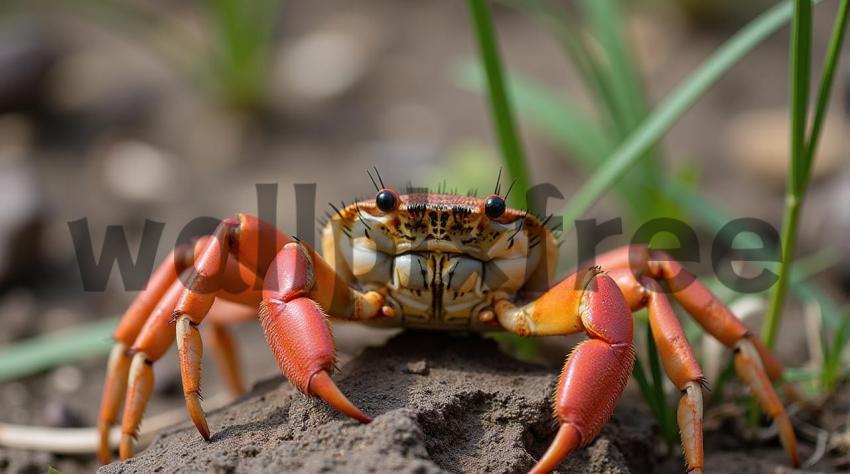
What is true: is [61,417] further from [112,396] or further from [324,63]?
[324,63]

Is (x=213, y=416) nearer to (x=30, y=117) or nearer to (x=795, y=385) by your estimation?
(x=795, y=385)

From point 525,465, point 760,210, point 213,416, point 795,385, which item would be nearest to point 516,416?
point 525,465

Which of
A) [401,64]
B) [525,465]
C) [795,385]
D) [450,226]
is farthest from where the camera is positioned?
[401,64]

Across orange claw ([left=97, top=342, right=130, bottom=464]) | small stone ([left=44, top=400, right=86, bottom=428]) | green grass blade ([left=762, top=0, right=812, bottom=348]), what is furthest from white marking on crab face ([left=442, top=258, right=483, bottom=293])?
small stone ([left=44, top=400, right=86, bottom=428])

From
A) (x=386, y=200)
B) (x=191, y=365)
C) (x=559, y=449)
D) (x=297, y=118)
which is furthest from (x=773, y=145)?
(x=191, y=365)

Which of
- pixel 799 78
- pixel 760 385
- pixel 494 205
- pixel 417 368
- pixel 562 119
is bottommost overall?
pixel 760 385

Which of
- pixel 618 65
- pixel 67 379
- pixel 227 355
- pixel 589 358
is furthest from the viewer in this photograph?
pixel 67 379
